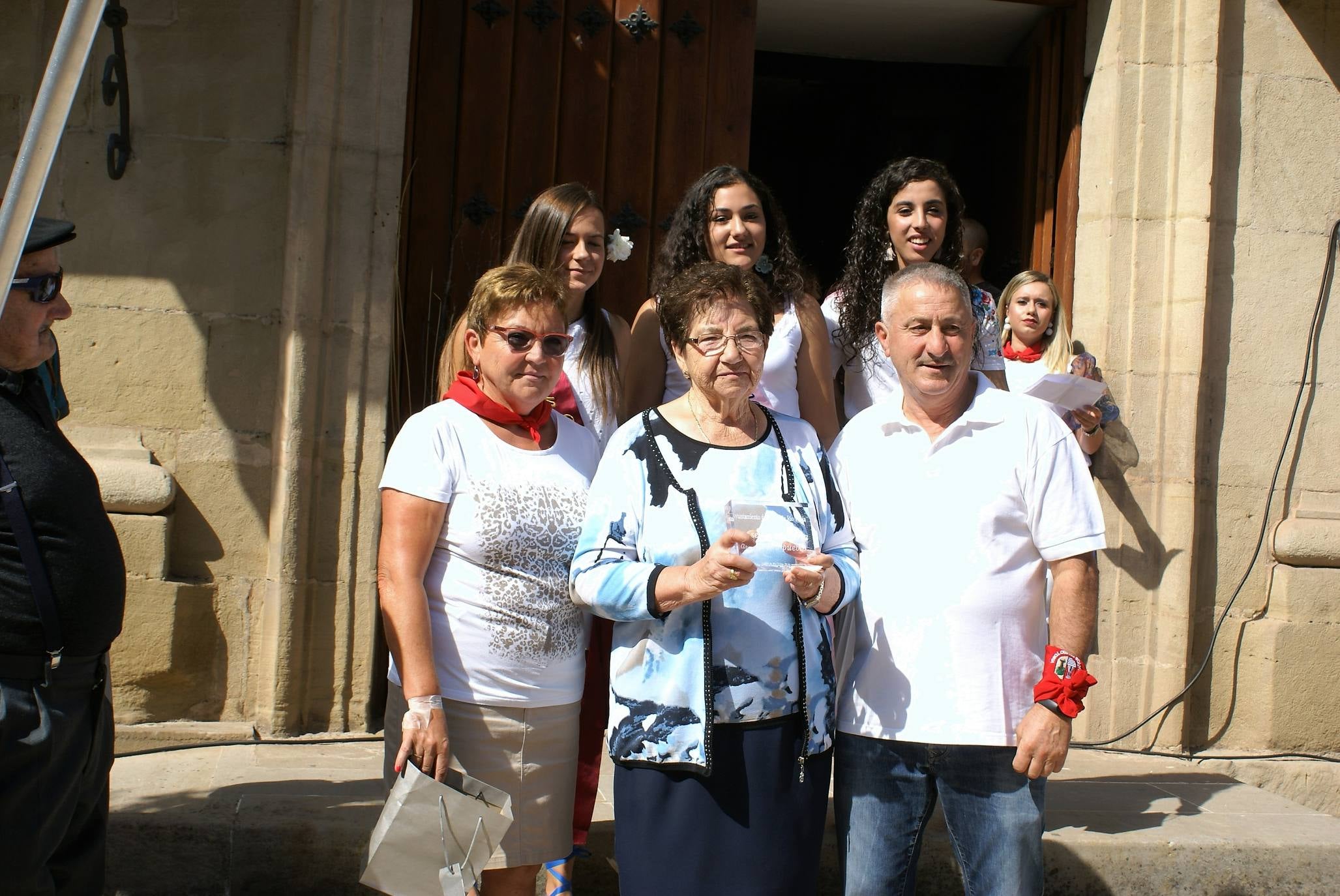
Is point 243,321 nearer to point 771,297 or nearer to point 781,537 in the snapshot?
point 771,297

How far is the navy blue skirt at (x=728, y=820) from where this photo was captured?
2240 mm

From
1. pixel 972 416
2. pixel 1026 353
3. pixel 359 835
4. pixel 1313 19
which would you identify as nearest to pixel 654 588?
pixel 972 416

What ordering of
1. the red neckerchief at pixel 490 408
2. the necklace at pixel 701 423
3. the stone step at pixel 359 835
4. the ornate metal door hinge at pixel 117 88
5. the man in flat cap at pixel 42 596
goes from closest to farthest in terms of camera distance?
the man in flat cap at pixel 42 596 < the necklace at pixel 701 423 < the red neckerchief at pixel 490 408 < the stone step at pixel 359 835 < the ornate metal door hinge at pixel 117 88

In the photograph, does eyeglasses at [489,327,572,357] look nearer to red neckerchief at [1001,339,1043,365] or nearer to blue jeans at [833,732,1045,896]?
blue jeans at [833,732,1045,896]

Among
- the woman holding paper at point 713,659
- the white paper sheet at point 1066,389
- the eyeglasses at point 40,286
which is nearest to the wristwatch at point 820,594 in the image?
the woman holding paper at point 713,659

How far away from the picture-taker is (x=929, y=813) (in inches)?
96.1

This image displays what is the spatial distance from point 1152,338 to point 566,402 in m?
2.61

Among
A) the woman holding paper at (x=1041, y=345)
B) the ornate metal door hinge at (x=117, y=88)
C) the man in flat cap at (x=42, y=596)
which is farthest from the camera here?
the woman holding paper at (x=1041, y=345)

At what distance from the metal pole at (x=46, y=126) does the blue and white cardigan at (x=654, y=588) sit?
1118mm

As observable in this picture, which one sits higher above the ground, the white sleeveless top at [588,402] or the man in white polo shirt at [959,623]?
the white sleeveless top at [588,402]

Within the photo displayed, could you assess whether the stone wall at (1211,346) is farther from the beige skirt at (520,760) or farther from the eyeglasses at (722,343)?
the beige skirt at (520,760)

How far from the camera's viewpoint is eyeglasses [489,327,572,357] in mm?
2500

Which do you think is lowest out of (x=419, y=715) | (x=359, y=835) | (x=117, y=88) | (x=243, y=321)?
(x=359, y=835)

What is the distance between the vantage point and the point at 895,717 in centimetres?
235
